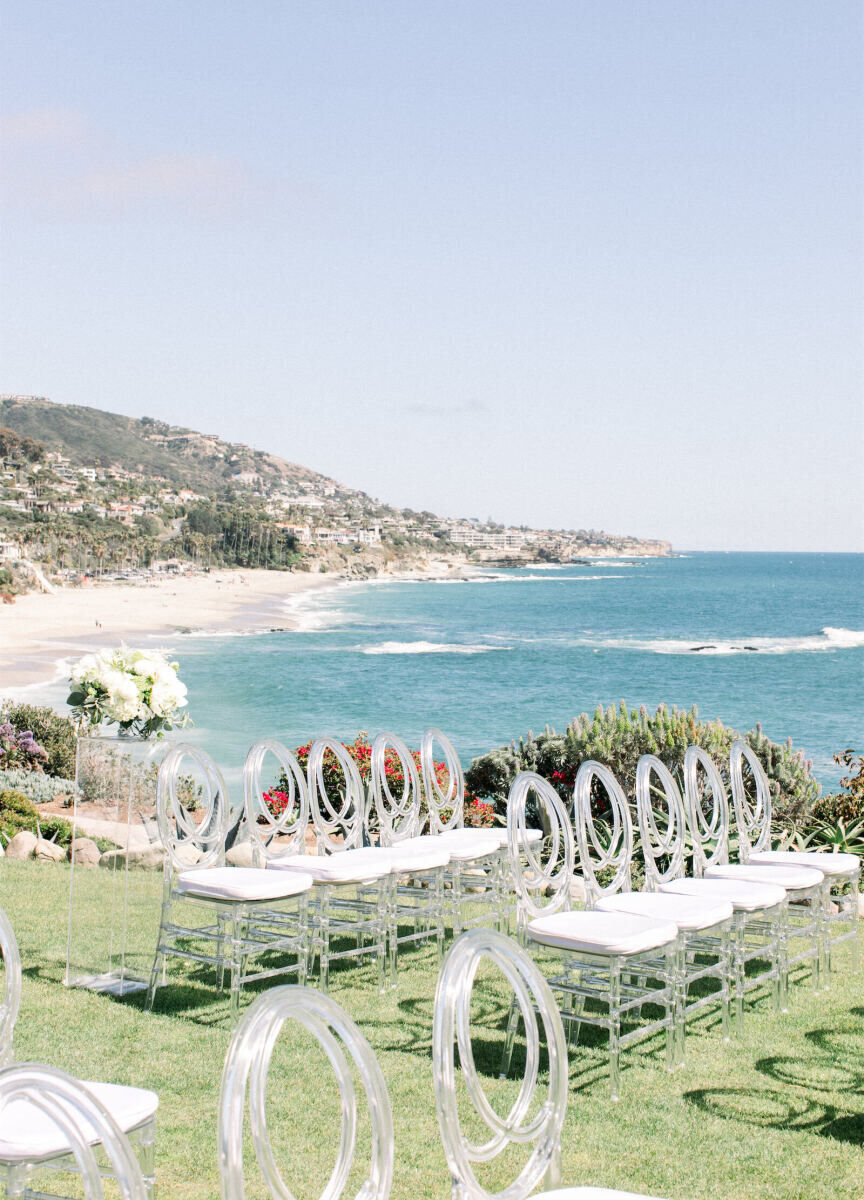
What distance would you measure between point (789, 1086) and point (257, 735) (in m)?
30.9

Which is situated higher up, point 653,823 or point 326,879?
point 653,823

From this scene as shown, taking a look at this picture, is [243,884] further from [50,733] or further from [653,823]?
[50,733]

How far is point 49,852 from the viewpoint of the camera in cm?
868

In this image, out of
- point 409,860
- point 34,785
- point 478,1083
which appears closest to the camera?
point 478,1083

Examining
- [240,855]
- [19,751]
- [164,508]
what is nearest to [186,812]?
[240,855]

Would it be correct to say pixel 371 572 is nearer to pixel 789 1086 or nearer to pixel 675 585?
pixel 675 585

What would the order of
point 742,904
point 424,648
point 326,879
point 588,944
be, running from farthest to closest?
point 424,648 → point 326,879 → point 742,904 → point 588,944

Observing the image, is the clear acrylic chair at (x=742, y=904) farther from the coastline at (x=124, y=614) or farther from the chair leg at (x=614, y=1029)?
the coastline at (x=124, y=614)

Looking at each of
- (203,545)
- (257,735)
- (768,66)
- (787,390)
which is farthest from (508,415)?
(768,66)

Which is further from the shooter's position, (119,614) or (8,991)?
(119,614)

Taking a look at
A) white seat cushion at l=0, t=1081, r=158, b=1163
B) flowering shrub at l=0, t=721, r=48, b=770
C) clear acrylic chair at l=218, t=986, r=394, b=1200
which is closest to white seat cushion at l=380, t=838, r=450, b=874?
white seat cushion at l=0, t=1081, r=158, b=1163

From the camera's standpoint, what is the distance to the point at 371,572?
105m

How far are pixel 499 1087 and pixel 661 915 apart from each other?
2.92ft

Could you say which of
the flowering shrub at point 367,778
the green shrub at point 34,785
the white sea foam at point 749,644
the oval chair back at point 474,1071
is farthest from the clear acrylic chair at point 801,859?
the white sea foam at point 749,644
